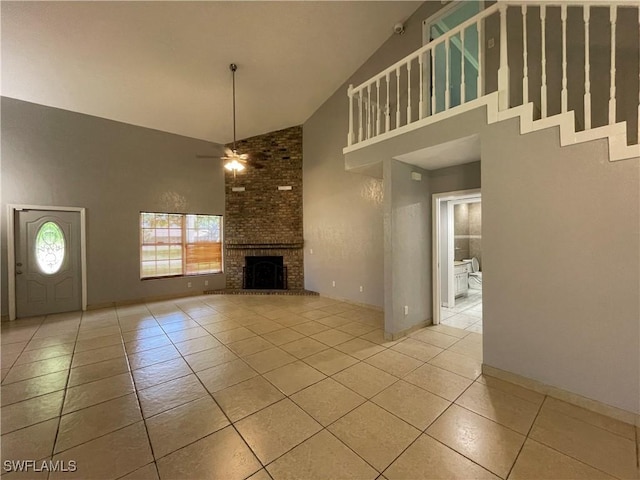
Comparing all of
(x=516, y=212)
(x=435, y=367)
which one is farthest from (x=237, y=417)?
(x=516, y=212)

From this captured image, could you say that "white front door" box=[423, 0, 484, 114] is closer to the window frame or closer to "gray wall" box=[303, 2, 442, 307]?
"gray wall" box=[303, 2, 442, 307]

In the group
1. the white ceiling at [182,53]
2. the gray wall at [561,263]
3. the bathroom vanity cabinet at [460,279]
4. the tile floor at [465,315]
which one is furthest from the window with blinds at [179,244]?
the gray wall at [561,263]

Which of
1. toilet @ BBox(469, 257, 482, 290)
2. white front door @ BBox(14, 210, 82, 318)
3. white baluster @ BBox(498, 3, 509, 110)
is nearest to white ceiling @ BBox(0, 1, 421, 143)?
white front door @ BBox(14, 210, 82, 318)

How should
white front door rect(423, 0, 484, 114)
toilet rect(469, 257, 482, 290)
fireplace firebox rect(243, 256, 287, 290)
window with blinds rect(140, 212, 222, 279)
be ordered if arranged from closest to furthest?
white front door rect(423, 0, 484, 114)
window with blinds rect(140, 212, 222, 279)
toilet rect(469, 257, 482, 290)
fireplace firebox rect(243, 256, 287, 290)

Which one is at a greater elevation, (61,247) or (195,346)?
(61,247)

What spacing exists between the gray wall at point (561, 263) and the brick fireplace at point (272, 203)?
4.70 metres

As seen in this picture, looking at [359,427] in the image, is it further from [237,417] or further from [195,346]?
[195,346]

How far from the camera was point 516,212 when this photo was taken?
2408mm

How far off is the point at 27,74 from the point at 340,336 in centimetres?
626

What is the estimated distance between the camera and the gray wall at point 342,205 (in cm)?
486

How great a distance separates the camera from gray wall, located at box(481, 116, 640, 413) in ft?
6.38

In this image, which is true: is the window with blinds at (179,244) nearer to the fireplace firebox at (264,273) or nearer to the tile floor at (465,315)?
the fireplace firebox at (264,273)

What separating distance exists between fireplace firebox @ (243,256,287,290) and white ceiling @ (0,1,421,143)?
137 inches

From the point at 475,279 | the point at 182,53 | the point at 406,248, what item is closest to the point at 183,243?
the point at 182,53
